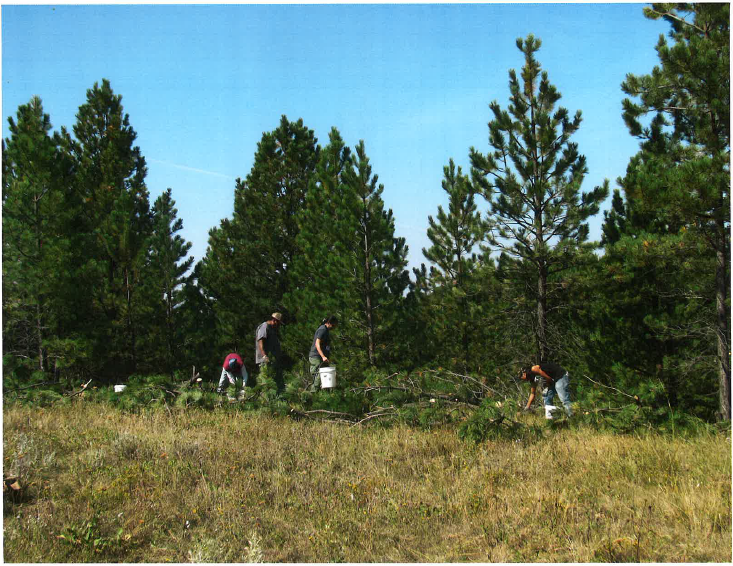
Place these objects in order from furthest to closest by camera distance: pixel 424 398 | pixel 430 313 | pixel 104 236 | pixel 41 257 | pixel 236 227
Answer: pixel 236 227
pixel 430 313
pixel 104 236
pixel 41 257
pixel 424 398

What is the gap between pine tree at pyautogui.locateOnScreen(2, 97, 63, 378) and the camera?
1291 cm

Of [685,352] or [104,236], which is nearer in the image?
[685,352]

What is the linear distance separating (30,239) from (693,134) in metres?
13.8

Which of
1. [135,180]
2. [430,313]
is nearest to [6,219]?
[135,180]

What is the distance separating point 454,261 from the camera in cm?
1834

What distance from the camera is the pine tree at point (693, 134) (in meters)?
7.46

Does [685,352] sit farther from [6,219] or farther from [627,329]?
[6,219]

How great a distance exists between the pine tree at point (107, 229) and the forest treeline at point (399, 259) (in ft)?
0.21

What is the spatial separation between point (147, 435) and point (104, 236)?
1205 cm

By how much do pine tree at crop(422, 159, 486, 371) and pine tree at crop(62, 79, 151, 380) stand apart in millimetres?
8961

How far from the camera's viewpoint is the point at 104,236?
655 inches

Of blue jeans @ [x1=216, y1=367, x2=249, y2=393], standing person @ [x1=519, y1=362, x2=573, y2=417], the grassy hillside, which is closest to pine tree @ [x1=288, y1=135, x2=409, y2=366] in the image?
blue jeans @ [x1=216, y1=367, x2=249, y2=393]

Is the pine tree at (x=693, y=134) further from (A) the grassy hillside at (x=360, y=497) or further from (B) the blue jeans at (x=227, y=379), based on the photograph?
(B) the blue jeans at (x=227, y=379)

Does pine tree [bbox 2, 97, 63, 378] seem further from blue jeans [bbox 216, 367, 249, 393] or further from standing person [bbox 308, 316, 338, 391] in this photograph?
standing person [bbox 308, 316, 338, 391]
